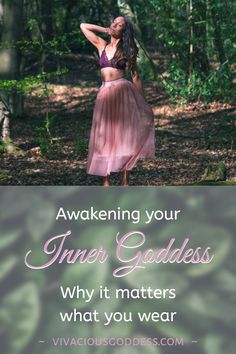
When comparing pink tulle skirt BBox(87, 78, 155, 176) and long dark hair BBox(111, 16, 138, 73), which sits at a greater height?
long dark hair BBox(111, 16, 138, 73)

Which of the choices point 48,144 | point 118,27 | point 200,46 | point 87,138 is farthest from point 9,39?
point 200,46

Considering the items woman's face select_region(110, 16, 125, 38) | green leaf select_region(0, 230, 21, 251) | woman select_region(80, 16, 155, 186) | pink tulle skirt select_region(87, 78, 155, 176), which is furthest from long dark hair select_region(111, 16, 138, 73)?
green leaf select_region(0, 230, 21, 251)

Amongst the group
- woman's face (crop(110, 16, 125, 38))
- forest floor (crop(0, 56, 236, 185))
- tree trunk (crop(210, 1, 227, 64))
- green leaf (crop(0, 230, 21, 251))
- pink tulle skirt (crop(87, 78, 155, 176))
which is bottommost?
forest floor (crop(0, 56, 236, 185))

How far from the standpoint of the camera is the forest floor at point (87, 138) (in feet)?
40.4

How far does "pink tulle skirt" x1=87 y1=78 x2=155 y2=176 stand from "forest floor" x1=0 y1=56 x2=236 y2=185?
1093 mm

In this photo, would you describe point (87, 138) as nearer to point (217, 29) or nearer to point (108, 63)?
point (217, 29)

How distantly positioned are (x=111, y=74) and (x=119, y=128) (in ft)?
1.75

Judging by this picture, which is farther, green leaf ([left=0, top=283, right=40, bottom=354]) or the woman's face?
the woman's face

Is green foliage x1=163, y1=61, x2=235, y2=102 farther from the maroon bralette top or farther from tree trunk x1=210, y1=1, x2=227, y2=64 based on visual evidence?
the maroon bralette top

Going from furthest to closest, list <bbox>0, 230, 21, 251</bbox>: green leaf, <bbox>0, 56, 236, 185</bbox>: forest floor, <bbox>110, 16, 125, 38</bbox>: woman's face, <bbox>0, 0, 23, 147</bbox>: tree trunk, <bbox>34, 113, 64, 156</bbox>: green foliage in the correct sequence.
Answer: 1. <bbox>34, 113, 64, 156</bbox>: green foliage
2. <bbox>0, 0, 23, 147</bbox>: tree trunk
3. <bbox>0, 56, 236, 185</bbox>: forest floor
4. <bbox>110, 16, 125, 38</bbox>: woman's face
5. <bbox>0, 230, 21, 251</bbox>: green leaf

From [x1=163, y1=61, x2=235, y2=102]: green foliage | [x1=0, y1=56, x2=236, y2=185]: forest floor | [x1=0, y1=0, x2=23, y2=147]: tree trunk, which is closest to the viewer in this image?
[x1=0, y1=56, x2=236, y2=185]: forest floor

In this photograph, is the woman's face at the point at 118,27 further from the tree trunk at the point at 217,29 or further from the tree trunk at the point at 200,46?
the tree trunk at the point at 200,46

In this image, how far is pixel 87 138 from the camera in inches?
642

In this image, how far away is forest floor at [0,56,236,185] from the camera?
40.4 ft
